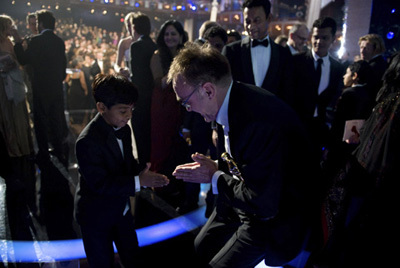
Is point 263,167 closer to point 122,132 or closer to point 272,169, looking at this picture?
point 272,169

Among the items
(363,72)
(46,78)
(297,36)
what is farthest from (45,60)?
(363,72)

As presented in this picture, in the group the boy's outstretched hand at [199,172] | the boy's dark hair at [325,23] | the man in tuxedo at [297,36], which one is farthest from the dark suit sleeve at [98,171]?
the man in tuxedo at [297,36]

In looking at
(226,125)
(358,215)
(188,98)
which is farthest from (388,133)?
(188,98)

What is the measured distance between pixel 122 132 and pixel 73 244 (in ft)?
4.49

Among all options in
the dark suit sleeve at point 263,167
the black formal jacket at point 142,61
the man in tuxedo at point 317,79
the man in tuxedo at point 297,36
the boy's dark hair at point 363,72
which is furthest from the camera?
the man in tuxedo at point 297,36

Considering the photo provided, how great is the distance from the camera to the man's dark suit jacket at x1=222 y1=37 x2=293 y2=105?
318 cm

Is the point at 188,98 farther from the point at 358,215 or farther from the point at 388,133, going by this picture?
the point at 358,215

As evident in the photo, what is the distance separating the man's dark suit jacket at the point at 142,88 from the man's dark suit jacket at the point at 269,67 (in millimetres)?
1279

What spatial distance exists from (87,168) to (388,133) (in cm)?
178

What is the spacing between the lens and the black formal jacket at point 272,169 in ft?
4.76

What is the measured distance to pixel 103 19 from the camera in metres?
8.52

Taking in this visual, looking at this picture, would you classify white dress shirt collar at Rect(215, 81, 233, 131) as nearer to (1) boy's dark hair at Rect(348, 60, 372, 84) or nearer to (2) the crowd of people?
(2) the crowd of people

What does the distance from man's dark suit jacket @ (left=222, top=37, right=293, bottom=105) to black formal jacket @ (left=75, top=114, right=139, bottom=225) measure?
5.46 ft

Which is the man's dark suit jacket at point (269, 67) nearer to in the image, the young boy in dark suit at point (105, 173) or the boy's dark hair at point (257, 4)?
the boy's dark hair at point (257, 4)
